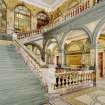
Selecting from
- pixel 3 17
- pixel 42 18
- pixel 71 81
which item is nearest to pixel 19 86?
pixel 71 81

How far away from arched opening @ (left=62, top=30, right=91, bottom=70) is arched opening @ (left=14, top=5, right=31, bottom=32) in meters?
5.81

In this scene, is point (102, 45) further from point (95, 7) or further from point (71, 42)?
point (95, 7)

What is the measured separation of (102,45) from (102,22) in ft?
13.2

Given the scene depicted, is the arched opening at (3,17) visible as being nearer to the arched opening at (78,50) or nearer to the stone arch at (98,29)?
the arched opening at (78,50)

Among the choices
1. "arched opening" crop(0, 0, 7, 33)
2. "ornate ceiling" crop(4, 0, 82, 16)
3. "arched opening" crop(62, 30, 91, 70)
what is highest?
"ornate ceiling" crop(4, 0, 82, 16)

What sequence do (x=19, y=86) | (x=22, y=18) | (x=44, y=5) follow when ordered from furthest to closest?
(x=44, y=5), (x=22, y=18), (x=19, y=86)

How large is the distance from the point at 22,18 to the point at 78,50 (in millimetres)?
7948

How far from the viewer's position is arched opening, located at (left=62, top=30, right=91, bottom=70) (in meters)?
10.7

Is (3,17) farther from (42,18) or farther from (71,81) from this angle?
(71,81)

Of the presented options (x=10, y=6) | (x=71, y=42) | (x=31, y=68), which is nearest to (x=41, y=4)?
(x=10, y=6)

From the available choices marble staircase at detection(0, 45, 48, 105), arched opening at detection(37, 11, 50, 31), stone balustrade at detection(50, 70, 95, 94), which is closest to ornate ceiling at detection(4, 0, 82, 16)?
arched opening at detection(37, 11, 50, 31)

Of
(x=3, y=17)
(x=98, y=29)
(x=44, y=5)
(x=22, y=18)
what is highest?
(x=44, y=5)

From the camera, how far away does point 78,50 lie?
11781 millimetres

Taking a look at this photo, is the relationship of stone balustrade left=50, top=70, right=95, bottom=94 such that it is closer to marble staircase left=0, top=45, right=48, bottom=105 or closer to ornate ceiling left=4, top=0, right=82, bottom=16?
marble staircase left=0, top=45, right=48, bottom=105
